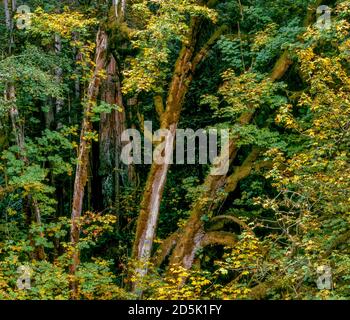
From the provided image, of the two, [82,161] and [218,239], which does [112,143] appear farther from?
[218,239]

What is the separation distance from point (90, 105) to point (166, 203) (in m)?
3.93

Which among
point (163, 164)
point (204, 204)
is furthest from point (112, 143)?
point (204, 204)

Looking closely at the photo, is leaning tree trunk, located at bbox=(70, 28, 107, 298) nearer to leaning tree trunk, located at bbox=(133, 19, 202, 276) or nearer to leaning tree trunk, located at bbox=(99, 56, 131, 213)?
leaning tree trunk, located at bbox=(133, 19, 202, 276)

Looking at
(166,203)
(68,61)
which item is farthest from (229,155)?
(68,61)

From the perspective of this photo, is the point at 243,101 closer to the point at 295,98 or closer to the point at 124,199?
the point at 295,98

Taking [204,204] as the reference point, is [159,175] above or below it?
above

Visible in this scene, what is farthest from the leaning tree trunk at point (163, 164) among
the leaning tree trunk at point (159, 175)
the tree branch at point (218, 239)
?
the tree branch at point (218, 239)

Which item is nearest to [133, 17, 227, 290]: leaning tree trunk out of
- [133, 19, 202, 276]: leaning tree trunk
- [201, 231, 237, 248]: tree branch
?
Answer: [133, 19, 202, 276]: leaning tree trunk

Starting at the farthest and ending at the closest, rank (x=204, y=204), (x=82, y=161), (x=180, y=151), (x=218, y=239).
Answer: (x=180, y=151)
(x=204, y=204)
(x=218, y=239)
(x=82, y=161)

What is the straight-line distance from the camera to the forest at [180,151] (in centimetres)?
750

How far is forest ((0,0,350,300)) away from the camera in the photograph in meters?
7.50

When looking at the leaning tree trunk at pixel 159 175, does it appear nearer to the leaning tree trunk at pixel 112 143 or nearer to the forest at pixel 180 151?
the forest at pixel 180 151

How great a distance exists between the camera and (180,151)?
41.6 feet

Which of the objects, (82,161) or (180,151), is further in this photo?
(180,151)
